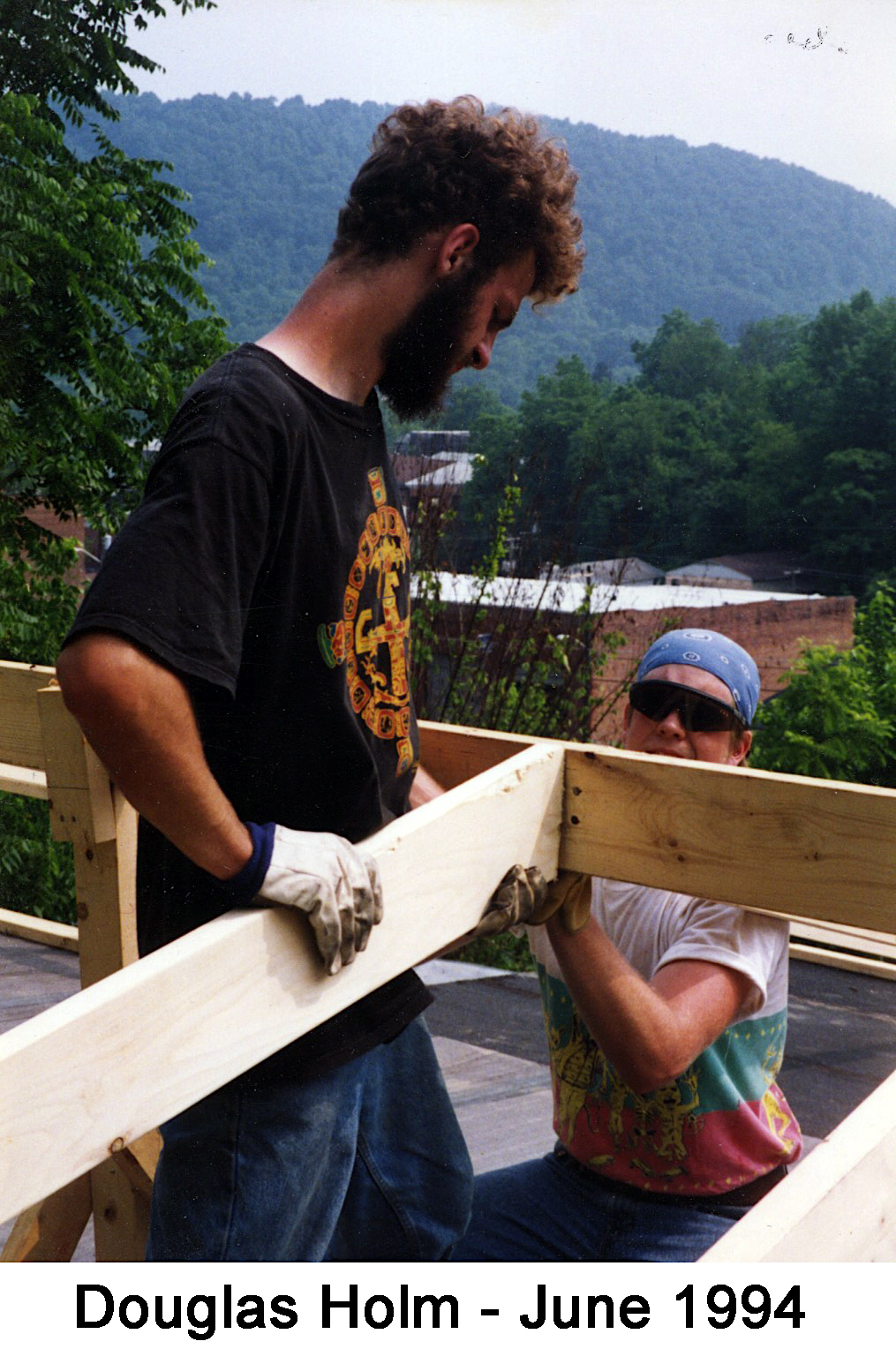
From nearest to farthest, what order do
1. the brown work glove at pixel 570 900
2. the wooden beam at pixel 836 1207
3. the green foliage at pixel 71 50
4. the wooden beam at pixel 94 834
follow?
the wooden beam at pixel 836 1207 → the brown work glove at pixel 570 900 → the wooden beam at pixel 94 834 → the green foliage at pixel 71 50

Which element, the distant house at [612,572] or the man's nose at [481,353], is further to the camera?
the distant house at [612,572]

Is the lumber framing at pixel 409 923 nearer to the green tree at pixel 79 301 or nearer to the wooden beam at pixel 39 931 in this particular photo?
the wooden beam at pixel 39 931

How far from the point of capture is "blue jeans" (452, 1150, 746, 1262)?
1.61 meters

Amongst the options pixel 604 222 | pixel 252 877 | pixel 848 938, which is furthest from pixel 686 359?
pixel 252 877

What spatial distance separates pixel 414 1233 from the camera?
5.46ft

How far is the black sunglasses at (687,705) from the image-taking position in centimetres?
176

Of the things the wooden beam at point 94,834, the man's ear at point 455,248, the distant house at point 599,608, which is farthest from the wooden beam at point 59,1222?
the distant house at point 599,608

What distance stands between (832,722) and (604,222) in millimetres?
4336

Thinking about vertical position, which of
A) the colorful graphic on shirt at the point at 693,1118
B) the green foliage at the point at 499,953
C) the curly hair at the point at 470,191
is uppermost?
the curly hair at the point at 470,191

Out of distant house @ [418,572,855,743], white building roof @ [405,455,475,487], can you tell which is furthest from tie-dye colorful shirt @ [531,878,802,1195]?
white building roof @ [405,455,475,487]

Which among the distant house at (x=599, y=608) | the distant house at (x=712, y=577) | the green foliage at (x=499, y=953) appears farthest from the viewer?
the green foliage at (x=499, y=953)

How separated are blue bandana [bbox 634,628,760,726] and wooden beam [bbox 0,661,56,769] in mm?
920
